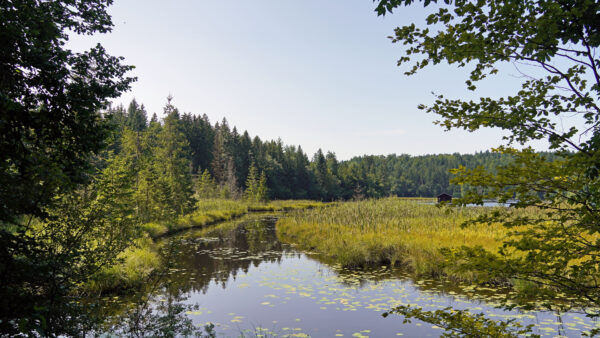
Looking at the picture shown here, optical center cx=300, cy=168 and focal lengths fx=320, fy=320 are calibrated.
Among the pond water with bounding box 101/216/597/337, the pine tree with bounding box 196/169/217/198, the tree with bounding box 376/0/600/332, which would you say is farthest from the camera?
the pine tree with bounding box 196/169/217/198

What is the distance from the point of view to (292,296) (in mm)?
10961

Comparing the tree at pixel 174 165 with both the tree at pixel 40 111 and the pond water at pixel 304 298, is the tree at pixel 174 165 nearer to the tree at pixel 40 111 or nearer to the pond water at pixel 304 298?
the pond water at pixel 304 298

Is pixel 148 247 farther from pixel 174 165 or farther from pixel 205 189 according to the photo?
pixel 205 189

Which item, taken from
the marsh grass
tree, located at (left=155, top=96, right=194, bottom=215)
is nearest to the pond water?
the marsh grass

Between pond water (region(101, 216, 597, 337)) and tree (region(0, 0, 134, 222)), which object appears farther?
pond water (region(101, 216, 597, 337))

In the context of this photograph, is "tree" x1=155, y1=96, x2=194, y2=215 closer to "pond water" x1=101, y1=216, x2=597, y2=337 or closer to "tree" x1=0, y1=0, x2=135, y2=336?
"pond water" x1=101, y1=216, x2=597, y2=337

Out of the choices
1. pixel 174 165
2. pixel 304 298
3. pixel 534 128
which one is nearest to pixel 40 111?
pixel 534 128

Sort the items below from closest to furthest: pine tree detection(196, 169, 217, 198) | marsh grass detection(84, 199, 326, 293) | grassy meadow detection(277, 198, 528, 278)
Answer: marsh grass detection(84, 199, 326, 293)
grassy meadow detection(277, 198, 528, 278)
pine tree detection(196, 169, 217, 198)

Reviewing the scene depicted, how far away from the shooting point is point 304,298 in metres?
10.7

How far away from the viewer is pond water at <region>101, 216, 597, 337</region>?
799 centimetres

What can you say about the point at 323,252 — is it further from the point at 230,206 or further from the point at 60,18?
the point at 230,206

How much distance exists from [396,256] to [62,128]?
13621 mm

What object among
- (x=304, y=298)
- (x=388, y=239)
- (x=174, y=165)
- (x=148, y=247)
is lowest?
(x=304, y=298)

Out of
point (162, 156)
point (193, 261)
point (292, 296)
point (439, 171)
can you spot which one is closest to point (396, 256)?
point (292, 296)
